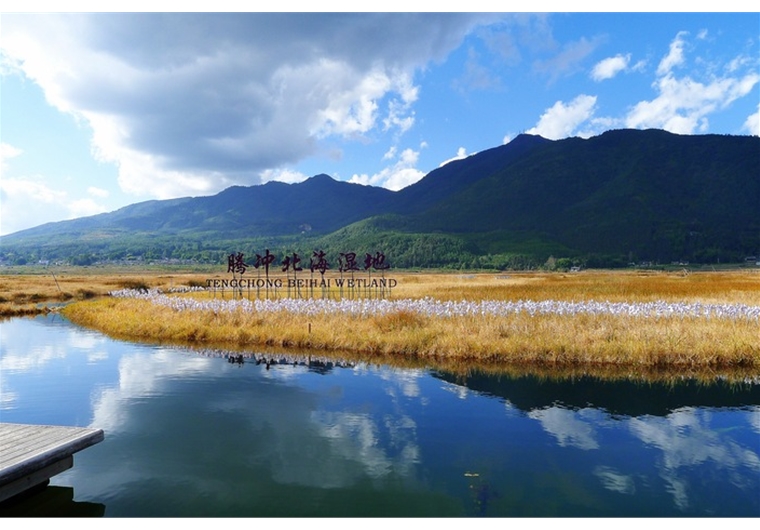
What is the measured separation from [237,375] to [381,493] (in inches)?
368

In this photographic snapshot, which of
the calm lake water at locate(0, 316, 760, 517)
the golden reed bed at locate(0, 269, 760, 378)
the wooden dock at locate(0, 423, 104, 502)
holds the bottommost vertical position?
the calm lake water at locate(0, 316, 760, 517)

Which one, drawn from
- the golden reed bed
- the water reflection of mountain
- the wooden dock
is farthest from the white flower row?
the wooden dock

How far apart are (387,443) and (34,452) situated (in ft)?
19.6

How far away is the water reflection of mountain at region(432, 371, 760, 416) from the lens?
1216cm

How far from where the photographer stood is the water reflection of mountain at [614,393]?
39.9 feet

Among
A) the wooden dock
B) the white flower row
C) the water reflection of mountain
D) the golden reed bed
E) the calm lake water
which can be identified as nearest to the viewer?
the wooden dock

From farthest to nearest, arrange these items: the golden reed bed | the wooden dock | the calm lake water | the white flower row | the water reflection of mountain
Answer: the white flower row, the golden reed bed, the water reflection of mountain, the calm lake water, the wooden dock

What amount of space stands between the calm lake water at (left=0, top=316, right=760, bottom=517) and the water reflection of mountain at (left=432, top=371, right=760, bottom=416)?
2.8 inches

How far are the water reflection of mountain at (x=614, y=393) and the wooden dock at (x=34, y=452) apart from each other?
9.60 m

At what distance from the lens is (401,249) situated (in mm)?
149375

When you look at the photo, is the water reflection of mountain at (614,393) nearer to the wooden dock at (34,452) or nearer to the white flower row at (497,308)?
the white flower row at (497,308)

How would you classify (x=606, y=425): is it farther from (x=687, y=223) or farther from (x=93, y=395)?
(x=687, y=223)

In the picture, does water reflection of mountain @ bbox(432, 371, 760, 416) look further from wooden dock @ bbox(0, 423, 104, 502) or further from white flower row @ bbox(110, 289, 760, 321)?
wooden dock @ bbox(0, 423, 104, 502)

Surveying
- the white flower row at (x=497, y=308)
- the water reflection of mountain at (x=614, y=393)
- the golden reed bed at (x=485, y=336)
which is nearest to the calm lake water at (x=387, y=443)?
the water reflection of mountain at (x=614, y=393)
